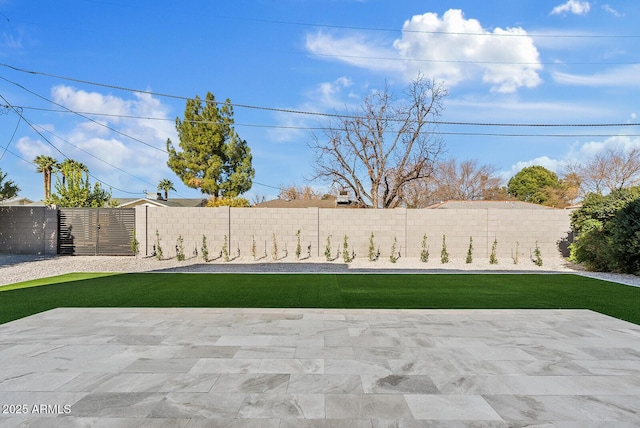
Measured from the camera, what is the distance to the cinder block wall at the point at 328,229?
11.9 meters

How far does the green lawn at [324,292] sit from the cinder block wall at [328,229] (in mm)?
3010

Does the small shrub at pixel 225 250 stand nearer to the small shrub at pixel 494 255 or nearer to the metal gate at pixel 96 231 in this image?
the metal gate at pixel 96 231

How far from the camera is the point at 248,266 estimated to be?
10453 mm

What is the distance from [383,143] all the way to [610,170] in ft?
61.0

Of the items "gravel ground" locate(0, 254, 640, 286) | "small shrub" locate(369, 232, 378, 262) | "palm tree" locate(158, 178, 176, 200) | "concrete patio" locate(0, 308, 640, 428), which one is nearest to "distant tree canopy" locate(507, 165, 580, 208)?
"gravel ground" locate(0, 254, 640, 286)

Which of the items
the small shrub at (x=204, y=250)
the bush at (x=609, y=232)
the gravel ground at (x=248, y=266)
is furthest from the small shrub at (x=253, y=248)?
the bush at (x=609, y=232)

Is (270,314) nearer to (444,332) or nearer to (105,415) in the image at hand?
(444,332)

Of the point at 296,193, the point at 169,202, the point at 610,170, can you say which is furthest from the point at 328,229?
the point at 296,193

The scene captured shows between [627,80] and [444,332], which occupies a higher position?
[627,80]

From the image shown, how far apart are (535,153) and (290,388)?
77.3 ft

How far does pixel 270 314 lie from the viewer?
15.9ft

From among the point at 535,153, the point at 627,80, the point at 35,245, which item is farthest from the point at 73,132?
the point at 535,153

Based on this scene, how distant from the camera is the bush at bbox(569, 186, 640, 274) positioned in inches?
338

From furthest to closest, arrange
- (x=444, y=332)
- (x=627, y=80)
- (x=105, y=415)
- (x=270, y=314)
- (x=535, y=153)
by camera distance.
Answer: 1. (x=535, y=153)
2. (x=627, y=80)
3. (x=270, y=314)
4. (x=444, y=332)
5. (x=105, y=415)
